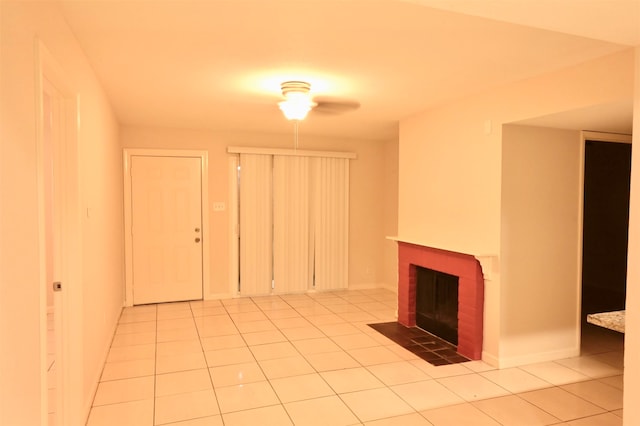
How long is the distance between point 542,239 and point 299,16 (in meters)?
2.88

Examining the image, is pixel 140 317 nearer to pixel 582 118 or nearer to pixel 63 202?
pixel 63 202

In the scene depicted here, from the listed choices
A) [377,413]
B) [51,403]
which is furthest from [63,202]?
[377,413]

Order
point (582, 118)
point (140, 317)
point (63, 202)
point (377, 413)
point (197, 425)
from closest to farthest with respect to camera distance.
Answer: point (63, 202) → point (197, 425) → point (377, 413) → point (582, 118) → point (140, 317)

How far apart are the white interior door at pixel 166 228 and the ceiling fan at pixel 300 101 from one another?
2.43 meters

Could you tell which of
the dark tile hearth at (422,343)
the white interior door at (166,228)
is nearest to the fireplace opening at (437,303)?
the dark tile hearth at (422,343)

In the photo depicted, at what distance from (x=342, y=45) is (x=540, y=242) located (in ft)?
8.19

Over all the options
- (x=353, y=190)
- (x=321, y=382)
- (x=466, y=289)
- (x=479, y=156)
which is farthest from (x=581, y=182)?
(x=353, y=190)

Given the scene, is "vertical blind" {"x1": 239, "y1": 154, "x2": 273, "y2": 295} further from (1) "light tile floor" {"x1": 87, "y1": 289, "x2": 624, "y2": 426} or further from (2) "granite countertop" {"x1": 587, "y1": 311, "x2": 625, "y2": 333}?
(2) "granite countertop" {"x1": 587, "y1": 311, "x2": 625, "y2": 333}

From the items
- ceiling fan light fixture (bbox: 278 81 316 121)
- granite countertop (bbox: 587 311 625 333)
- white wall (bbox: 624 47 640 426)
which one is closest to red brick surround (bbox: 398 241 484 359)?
granite countertop (bbox: 587 311 625 333)

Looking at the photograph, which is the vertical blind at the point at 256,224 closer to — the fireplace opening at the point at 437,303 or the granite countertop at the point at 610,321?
the fireplace opening at the point at 437,303

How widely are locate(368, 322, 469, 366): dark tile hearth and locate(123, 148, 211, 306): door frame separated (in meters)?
2.51

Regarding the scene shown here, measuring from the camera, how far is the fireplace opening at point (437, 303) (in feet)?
13.9

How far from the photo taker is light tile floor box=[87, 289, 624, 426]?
9.21ft

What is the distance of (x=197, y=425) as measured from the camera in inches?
105
